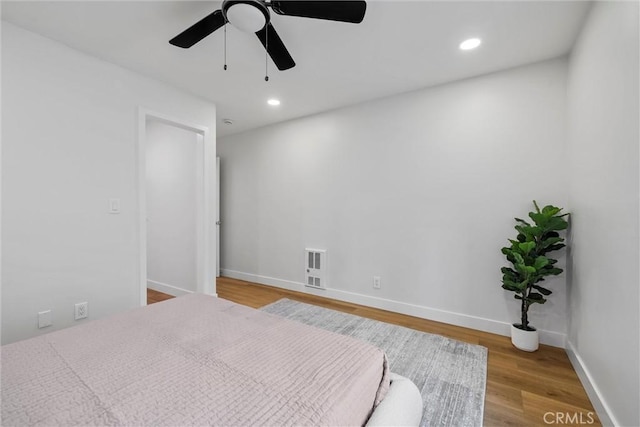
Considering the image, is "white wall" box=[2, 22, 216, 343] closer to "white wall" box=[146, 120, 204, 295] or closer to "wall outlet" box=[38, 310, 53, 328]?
"wall outlet" box=[38, 310, 53, 328]

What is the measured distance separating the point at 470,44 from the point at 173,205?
3.73m

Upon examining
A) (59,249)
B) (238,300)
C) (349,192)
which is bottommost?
(238,300)

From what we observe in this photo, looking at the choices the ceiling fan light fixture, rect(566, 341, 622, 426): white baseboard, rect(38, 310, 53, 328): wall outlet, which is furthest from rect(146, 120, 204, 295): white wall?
rect(566, 341, 622, 426): white baseboard

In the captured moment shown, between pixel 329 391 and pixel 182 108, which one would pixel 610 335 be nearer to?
pixel 329 391

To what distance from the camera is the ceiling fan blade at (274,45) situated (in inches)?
66.1

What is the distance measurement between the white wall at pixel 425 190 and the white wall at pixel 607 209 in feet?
1.06

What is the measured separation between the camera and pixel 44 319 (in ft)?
6.88

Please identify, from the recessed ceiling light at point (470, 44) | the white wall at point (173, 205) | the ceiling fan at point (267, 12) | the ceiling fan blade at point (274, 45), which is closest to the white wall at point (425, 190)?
the recessed ceiling light at point (470, 44)

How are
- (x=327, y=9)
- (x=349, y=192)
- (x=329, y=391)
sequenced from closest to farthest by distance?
(x=329, y=391)
(x=327, y=9)
(x=349, y=192)

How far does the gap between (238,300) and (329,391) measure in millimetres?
2798

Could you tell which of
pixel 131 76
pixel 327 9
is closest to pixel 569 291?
pixel 327 9

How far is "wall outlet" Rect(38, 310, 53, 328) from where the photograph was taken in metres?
2.08

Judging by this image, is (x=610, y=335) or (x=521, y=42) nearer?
(x=610, y=335)

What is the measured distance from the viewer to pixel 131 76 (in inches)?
102
